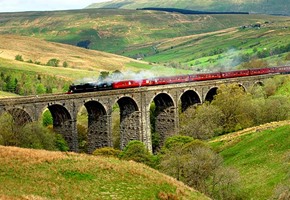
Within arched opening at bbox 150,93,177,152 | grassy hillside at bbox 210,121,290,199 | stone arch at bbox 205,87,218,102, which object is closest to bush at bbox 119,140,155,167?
grassy hillside at bbox 210,121,290,199

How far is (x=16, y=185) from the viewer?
33844 mm

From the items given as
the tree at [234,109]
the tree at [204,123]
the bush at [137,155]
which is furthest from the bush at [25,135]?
the tree at [234,109]

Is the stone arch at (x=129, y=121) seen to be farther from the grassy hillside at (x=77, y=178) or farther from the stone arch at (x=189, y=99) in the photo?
the grassy hillside at (x=77, y=178)

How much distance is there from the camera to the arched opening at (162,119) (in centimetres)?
8656

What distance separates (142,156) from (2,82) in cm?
7747

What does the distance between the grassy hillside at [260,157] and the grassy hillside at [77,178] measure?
10.5 metres

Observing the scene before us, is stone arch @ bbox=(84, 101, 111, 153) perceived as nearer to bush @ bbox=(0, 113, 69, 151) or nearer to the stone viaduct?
the stone viaduct

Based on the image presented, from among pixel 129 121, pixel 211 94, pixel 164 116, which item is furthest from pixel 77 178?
pixel 211 94

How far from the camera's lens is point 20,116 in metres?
66.1

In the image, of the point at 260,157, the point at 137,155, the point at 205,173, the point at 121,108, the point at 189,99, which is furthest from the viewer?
the point at 189,99

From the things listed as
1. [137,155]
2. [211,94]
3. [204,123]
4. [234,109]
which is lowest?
[137,155]

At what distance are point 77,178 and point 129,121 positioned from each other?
44733 millimetres

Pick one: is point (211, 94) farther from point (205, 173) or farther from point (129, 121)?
point (205, 173)

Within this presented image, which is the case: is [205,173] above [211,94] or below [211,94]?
below
